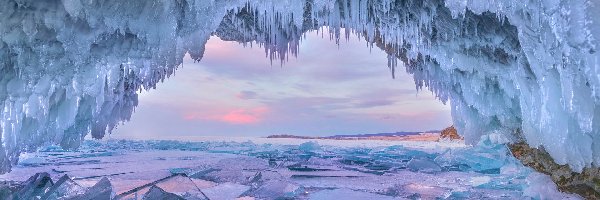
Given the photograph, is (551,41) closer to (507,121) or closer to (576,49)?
(576,49)

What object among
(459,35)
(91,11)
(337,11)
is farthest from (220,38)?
(459,35)

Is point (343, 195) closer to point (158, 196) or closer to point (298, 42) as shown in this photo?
point (298, 42)

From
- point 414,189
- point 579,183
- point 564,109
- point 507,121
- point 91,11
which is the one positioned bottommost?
point 414,189

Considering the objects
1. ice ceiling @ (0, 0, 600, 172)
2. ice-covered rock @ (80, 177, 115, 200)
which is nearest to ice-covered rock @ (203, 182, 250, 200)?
ice-covered rock @ (80, 177, 115, 200)

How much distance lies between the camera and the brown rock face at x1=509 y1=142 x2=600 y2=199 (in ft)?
21.7

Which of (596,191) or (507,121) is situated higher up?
(507,121)

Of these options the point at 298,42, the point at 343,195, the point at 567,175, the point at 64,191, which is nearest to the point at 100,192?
the point at 64,191

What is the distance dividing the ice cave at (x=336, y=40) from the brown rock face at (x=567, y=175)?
2cm

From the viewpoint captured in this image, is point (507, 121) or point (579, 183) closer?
point (579, 183)

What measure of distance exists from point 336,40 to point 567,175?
15.3 ft

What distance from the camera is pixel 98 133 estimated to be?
9.73m

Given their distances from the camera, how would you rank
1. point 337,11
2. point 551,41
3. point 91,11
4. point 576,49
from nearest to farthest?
point 576,49
point 551,41
point 91,11
point 337,11

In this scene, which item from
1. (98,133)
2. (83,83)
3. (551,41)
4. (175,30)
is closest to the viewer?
(551,41)

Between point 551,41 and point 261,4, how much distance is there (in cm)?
361
